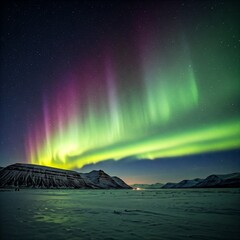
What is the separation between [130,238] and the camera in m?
15.2

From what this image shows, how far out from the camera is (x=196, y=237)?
15555mm

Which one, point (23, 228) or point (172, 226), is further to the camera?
point (172, 226)

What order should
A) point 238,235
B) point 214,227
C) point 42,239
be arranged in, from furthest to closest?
point 214,227, point 238,235, point 42,239

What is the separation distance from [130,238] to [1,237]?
331 inches

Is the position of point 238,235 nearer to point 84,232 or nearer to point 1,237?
point 84,232

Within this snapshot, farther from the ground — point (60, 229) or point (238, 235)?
point (60, 229)

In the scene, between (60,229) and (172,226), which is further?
(172,226)

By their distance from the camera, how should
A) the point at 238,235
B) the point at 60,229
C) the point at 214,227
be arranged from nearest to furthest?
1. the point at 238,235
2. the point at 60,229
3. the point at 214,227

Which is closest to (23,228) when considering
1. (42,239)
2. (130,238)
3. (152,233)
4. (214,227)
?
(42,239)

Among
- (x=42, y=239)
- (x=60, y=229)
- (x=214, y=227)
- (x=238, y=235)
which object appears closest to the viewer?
(x=42, y=239)

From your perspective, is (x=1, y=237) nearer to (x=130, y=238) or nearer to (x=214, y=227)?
(x=130, y=238)

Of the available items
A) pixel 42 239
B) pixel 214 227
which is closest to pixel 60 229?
pixel 42 239

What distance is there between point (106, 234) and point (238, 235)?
29.9ft

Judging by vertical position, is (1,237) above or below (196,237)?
above
